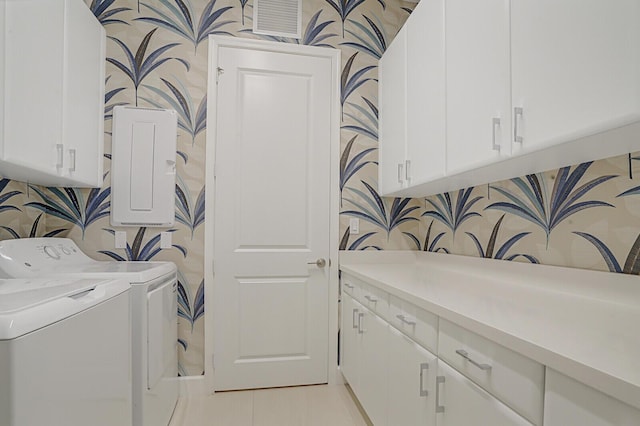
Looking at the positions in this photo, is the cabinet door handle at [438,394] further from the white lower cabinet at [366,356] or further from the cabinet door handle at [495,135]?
the cabinet door handle at [495,135]

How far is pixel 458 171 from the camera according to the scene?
1.54 m

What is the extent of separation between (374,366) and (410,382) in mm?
447

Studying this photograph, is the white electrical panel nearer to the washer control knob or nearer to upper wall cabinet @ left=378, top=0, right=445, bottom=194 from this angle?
the washer control knob

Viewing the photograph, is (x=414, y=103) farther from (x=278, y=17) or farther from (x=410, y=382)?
(x=410, y=382)

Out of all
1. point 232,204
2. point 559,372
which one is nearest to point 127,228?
point 232,204

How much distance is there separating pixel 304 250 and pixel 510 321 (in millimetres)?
1655

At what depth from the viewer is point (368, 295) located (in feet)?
6.30

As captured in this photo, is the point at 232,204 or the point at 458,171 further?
the point at 232,204

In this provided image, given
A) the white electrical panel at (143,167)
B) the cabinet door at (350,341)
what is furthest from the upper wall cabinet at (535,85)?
the white electrical panel at (143,167)

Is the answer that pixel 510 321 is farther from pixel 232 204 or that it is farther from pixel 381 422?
pixel 232 204

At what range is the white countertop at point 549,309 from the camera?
668 millimetres

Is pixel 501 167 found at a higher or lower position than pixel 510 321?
higher

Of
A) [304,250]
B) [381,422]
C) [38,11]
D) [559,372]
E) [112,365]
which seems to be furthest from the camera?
[304,250]

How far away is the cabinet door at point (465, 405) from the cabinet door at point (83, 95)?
6.55ft
